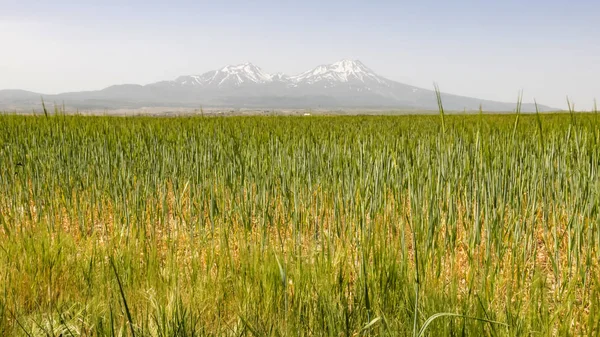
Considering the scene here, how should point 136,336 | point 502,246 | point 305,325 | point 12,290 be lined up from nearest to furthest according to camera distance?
point 136,336 < point 305,325 < point 12,290 < point 502,246

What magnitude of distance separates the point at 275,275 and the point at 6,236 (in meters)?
1.93

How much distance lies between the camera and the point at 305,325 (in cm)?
175

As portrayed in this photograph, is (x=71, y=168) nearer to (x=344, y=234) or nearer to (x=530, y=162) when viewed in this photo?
(x=344, y=234)

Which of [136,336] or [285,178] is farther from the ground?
[285,178]

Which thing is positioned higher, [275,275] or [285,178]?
[285,178]

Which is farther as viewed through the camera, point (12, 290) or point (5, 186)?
point (5, 186)

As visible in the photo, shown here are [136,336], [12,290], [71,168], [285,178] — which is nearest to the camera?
[136,336]

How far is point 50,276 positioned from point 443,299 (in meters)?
1.66

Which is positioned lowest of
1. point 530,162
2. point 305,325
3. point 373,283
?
point 305,325

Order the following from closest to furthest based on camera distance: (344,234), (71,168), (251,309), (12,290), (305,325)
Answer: (305,325) < (251,309) < (12,290) < (344,234) < (71,168)

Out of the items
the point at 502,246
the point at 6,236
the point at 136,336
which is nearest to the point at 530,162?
the point at 502,246

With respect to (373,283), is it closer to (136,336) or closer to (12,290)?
(136,336)

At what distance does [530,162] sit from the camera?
344 centimetres

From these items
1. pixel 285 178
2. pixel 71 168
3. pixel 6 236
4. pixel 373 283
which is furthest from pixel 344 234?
pixel 71 168
